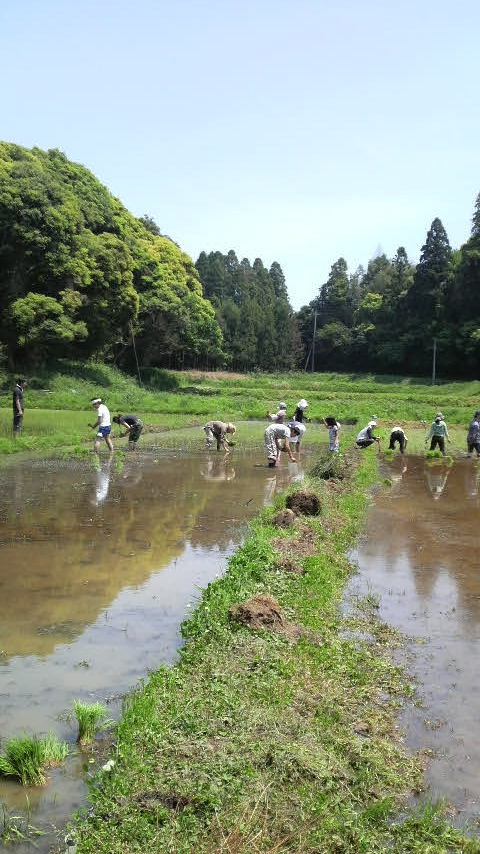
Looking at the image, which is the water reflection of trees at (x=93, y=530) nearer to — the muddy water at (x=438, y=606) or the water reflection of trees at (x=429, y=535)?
the water reflection of trees at (x=429, y=535)

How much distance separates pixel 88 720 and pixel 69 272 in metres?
32.2

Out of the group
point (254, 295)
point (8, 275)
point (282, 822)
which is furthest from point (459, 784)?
point (254, 295)

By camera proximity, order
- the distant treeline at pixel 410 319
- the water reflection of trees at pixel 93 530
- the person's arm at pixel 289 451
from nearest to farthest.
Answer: the water reflection of trees at pixel 93 530 < the person's arm at pixel 289 451 < the distant treeline at pixel 410 319

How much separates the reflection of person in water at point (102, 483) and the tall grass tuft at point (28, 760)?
25.9 ft

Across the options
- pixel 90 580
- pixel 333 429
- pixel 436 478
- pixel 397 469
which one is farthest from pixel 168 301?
pixel 90 580

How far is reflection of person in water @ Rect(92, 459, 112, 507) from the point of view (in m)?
12.5

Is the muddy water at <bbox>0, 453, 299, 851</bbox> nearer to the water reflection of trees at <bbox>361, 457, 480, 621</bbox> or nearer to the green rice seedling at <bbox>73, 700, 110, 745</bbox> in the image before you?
the green rice seedling at <bbox>73, 700, 110, 745</bbox>

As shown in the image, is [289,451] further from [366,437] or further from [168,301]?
[168,301]

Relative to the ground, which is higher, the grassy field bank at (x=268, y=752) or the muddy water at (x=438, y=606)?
the grassy field bank at (x=268, y=752)

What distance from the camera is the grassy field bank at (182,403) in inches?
930

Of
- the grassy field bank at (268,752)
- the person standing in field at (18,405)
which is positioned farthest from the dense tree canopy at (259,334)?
the grassy field bank at (268,752)

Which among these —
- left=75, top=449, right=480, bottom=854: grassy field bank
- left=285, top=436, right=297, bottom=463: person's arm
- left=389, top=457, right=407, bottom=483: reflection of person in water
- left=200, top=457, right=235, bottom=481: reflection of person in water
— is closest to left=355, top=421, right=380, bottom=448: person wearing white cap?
left=389, top=457, right=407, bottom=483: reflection of person in water

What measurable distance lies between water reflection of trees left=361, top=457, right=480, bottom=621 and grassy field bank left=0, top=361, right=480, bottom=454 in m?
10.1

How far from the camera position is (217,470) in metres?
16.9
